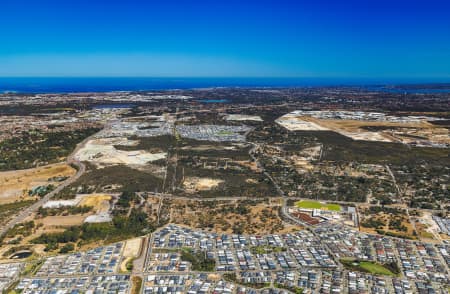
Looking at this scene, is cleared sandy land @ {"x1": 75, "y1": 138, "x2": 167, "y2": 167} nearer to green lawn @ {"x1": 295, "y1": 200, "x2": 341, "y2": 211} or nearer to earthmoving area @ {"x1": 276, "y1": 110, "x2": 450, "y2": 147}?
green lawn @ {"x1": 295, "y1": 200, "x2": 341, "y2": 211}

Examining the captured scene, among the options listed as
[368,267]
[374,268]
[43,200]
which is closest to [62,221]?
[43,200]

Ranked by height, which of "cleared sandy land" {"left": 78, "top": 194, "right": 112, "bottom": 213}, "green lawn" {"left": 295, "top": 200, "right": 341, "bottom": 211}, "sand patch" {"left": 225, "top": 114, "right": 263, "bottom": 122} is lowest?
"green lawn" {"left": 295, "top": 200, "right": 341, "bottom": 211}

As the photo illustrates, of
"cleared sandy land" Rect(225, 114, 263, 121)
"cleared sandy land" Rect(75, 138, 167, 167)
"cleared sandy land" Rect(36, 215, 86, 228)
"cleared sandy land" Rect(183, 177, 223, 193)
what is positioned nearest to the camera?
"cleared sandy land" Rect(36, 215, 86, 228)

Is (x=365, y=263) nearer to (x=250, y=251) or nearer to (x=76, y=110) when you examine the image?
(x=250, y=251)

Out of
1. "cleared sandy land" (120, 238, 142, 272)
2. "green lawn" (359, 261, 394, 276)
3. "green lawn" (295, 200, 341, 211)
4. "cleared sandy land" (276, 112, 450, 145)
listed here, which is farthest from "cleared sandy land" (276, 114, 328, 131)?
"cleared sandy land" (120, 238, 142, 272)

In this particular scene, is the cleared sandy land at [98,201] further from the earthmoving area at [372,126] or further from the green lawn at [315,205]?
the earthmoving area at [372,126]

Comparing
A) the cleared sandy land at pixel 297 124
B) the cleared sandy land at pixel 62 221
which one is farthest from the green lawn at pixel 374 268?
the cleared sandy land at pixel 297 124

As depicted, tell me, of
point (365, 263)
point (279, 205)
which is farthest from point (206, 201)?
point (365, 263)
